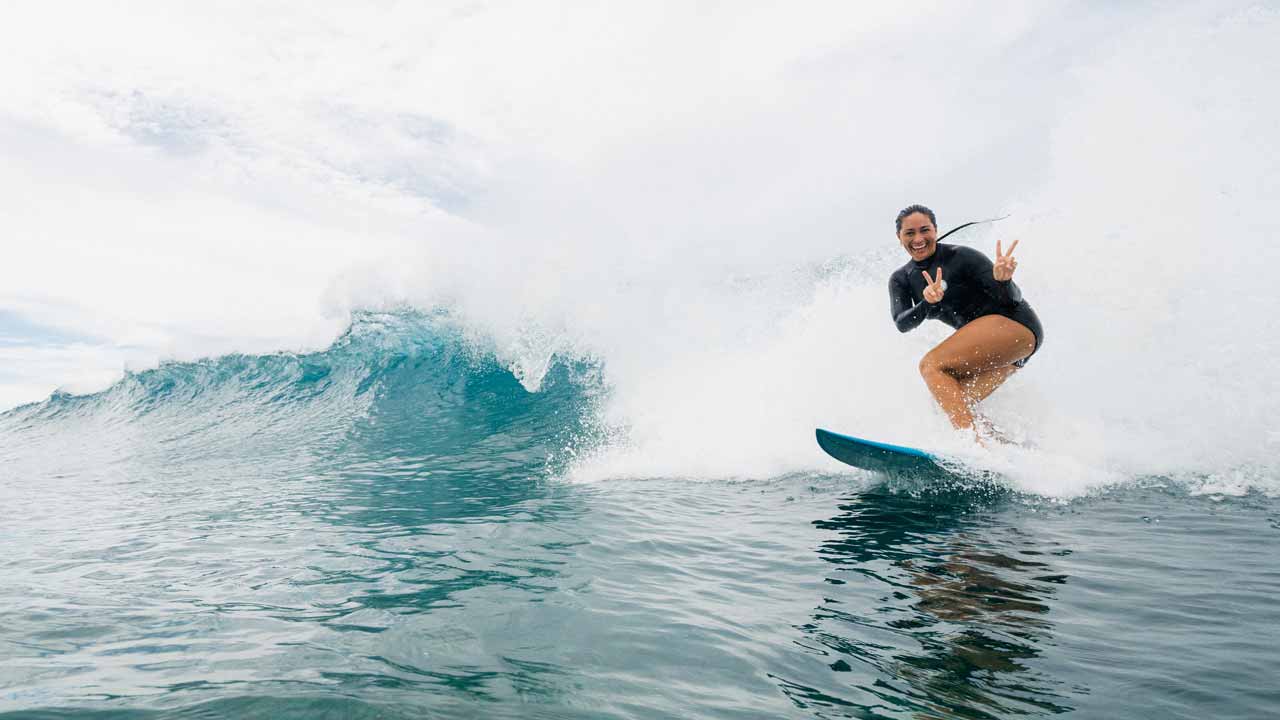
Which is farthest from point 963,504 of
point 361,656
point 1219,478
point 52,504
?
point 52,504

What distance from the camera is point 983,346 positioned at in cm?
675

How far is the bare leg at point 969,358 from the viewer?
6746 mm

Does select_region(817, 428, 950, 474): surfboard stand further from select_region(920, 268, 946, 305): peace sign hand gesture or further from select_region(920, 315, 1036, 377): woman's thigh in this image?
select_region(920, 268, 946, 305): peace sign hand gesture

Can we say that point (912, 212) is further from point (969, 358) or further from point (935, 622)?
point (935, 622)

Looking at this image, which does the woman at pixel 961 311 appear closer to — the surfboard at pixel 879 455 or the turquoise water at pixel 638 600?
the surfboard at pixel 879 455

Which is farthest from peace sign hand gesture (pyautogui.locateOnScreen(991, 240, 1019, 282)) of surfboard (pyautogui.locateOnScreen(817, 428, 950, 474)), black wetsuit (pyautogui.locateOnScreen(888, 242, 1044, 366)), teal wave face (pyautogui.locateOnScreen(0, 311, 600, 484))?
teal wave face (pyautogui.locateOnScreen(0, 311, 600, 484))

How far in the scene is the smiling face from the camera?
22.2 ft

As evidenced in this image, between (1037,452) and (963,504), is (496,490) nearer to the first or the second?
(963,504)

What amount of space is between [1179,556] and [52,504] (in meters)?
11.4

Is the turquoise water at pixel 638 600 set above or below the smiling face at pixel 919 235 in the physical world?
below

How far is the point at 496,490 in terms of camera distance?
7.75 meters

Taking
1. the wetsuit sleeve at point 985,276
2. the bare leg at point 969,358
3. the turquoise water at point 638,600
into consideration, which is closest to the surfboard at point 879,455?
the turquoise water at point 638,600

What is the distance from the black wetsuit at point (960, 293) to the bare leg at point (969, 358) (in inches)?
5.3

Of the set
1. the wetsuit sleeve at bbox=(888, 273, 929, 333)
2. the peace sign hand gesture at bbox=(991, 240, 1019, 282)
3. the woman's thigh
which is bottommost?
the woman's thigh
